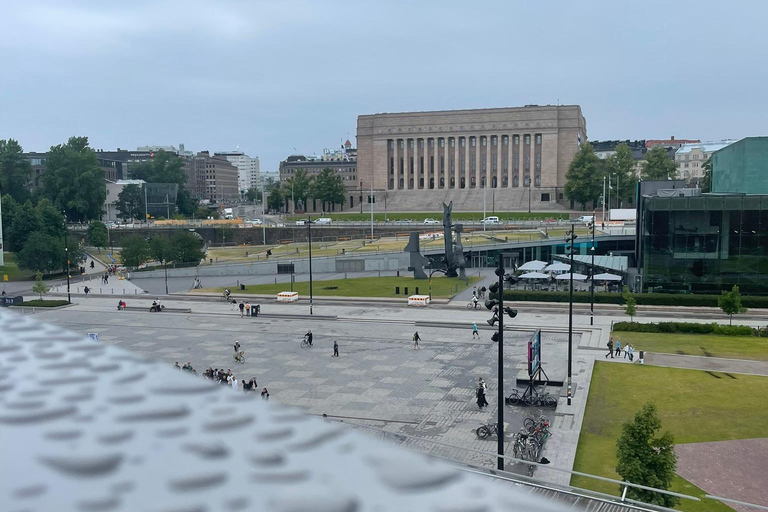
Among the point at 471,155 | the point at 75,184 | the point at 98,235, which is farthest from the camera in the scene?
the point at 471,155

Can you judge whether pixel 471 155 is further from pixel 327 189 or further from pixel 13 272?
pixel 13 272

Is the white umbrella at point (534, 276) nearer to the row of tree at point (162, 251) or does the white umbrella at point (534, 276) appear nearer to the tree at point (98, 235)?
the row of tree at point (162, 251)

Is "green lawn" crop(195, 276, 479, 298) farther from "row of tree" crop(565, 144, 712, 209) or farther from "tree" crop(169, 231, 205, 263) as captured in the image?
"row of tree" crop(565, 144, 712, 209)

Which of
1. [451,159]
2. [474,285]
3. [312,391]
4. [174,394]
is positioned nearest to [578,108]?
[451,159]

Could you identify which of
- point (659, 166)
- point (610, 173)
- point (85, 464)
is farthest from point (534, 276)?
point (659, 166)

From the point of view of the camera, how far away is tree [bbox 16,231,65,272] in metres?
64.7

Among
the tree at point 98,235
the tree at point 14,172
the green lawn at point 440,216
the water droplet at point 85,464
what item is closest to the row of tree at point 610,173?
the green lawn at point 440,216

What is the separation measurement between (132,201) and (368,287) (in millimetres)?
81907

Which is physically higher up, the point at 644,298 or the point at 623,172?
the point at 623,172

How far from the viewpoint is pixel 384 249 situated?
2790 inches

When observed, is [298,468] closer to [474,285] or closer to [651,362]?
[651,362]

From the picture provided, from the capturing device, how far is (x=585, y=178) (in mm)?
104375

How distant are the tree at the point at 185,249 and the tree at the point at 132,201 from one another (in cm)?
5928

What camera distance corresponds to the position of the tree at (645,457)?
14750 millimetres
